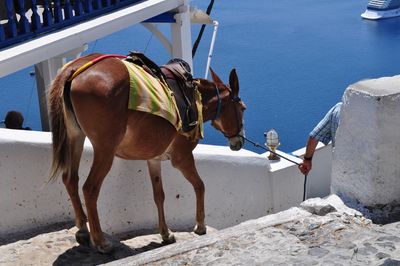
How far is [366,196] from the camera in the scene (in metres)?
4.65

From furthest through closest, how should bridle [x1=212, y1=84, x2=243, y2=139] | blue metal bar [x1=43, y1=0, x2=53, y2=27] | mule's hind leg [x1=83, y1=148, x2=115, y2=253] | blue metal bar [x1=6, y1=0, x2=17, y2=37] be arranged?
blue metal bar [x1=43, y1=0, x2=53, y2=27] < blue metal bar [x1=6, y1=0, x2=17, y2=37] < bridle [x1=212, y1=84, x2=243, y2=139] < mule's hind leg [x1=83, y1=148, x2=115, y2=253]

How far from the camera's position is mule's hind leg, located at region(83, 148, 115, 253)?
497 cm

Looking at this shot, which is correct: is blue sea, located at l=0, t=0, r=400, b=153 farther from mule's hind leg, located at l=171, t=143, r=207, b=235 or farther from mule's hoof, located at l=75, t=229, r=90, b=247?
mule's hoof, located at l=75, t=229, r=90, b=247

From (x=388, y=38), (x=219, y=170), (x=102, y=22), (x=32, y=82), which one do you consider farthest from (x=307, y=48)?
(x=219, y=170)

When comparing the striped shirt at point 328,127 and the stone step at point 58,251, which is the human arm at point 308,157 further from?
the stone step at point 58,251

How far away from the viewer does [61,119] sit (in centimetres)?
498

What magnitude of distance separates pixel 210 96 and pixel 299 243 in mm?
2126

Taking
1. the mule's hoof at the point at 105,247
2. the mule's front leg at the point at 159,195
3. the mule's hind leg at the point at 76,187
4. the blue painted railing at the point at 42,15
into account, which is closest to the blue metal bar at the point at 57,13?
the blue painted railing at the point at 42,15

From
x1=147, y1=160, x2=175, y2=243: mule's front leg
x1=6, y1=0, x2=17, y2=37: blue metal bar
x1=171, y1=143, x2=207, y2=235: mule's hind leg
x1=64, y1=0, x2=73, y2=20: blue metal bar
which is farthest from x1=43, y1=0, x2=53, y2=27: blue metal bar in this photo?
x1=171, y1=143, x2=207, y2=235: mule's hind leg

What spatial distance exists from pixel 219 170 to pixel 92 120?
1.86 m

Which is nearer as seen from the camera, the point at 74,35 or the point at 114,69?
the point at 114,69

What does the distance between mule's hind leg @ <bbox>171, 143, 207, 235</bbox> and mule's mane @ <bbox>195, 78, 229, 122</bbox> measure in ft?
1.62

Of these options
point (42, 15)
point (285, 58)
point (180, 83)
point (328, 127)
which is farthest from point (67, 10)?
point (285, 58)

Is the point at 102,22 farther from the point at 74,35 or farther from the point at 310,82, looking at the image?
the point at 310,82
